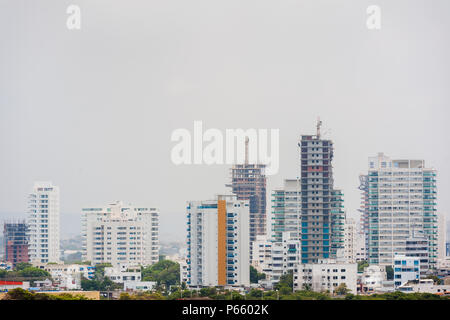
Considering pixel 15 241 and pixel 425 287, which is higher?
pixel 15 241

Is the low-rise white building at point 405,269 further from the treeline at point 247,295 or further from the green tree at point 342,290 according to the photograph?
the treeline at point 247,295

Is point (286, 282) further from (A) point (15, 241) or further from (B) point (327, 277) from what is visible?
(A) point (15, 241)

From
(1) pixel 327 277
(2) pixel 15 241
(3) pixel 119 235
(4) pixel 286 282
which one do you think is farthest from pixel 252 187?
(2) pixel 15 241

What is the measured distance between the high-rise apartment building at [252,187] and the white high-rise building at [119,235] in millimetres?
1474

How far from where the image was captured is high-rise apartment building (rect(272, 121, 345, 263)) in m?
14.7

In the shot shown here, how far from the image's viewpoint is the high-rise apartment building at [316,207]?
14742 mm

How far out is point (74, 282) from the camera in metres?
13.3

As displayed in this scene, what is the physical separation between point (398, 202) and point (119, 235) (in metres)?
4.88

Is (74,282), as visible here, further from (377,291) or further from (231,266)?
(377,291)

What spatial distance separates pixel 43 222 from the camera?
640 inches

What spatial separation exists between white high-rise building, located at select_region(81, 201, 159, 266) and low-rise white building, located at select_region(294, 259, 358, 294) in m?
3.34

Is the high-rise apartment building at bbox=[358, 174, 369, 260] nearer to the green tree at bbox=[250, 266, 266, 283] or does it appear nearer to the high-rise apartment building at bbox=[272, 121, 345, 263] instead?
the high-rise apartment building at bbox=[272, 121, 345, 263]
